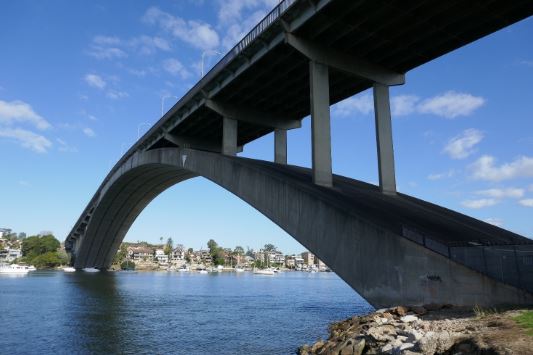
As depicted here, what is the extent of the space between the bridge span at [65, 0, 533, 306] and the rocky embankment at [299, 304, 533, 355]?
1405 millimetres

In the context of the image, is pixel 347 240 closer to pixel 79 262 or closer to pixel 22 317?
pixel 22 317

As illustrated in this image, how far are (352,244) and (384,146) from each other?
10.8 m

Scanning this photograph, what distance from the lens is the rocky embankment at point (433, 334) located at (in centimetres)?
980

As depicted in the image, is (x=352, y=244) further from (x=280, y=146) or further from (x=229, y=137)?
(x=280, y=146)

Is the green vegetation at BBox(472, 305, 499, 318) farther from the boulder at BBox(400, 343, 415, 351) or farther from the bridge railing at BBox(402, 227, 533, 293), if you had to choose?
the boulder at BBox(400, 343, 415, 351)

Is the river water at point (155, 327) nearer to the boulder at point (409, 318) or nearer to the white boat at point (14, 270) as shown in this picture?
the boulder at point (409, 318)

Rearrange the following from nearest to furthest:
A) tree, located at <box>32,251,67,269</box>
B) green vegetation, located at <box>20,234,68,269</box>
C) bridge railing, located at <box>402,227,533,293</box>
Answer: bridge railing, located at <box>402,227,533,293</box>, tree, located at <box>32,251,67,269</box>, green vegetation, located at <box>20,234,68,269</box>

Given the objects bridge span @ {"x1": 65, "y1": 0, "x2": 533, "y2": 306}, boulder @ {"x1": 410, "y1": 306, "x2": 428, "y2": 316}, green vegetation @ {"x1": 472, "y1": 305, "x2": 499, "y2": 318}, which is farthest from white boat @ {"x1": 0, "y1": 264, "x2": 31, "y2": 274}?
green vegetation @ {"x1": 472, "y1": 305, "x2": 499, "y2": 318}

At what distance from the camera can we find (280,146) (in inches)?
1558

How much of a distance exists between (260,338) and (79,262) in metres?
96.2

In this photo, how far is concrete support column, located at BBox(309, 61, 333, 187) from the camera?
83.9 ft

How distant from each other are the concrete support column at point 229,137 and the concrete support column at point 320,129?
12.4m

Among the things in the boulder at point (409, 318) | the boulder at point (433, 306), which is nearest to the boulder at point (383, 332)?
the boulder at point (409, 318)

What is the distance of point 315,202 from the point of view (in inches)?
877
